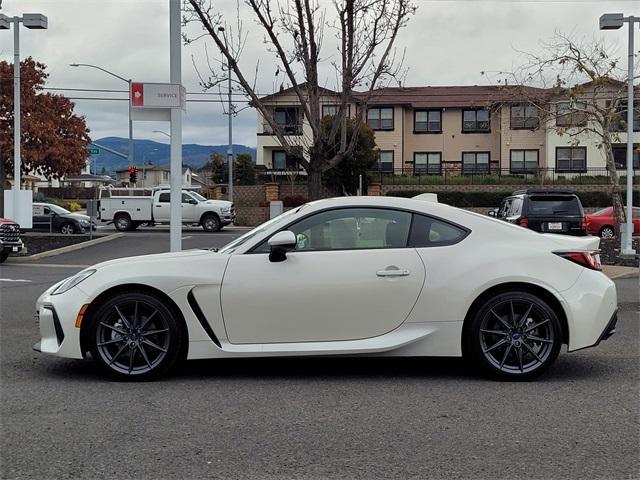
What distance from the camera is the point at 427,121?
52656 millimetres

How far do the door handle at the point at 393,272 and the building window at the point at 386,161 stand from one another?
46758 millimetres

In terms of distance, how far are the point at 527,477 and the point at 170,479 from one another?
1.86 metres

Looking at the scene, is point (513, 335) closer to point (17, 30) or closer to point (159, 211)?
point (17, 30)

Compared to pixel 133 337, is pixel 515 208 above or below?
above

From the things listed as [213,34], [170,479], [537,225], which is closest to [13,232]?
[213,34]

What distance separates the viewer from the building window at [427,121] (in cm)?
5250

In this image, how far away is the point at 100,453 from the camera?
431 cm

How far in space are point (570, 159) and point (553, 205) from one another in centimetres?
3570

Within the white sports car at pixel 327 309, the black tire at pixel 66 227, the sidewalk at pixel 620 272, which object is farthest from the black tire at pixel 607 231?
the white sports car at pixel 327 309

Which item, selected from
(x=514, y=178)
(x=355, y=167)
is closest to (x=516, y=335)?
(x=355, y=167)

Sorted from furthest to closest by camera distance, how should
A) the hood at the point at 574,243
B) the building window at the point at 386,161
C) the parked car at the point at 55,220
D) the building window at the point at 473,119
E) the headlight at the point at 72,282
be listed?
the building window at the point at 386,161
the building window at the point at 473,119
the parked car at the point at 55,220
the hood at the point at 574,243
the headlight at the point at 72,282

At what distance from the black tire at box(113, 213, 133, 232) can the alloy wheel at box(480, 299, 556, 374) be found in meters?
30.5

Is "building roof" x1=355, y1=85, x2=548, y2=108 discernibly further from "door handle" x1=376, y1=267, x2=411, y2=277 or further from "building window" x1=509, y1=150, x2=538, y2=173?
"door handle" x1=376, y1=267, x2=411, y2=277

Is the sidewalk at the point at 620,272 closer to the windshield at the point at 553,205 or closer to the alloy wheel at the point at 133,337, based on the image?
the windshield at the point at 553,205
